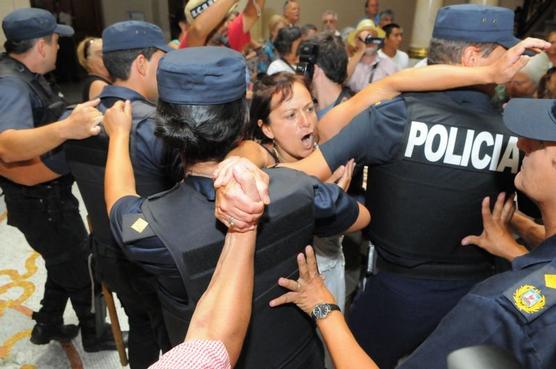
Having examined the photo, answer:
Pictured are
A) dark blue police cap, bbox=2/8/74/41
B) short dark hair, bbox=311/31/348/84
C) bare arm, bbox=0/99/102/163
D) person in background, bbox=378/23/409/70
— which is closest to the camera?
bare arm, bbox=0/99/102/163

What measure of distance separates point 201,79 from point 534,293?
812 mm

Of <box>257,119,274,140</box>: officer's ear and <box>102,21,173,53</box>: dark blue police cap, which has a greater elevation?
<box>102,21,173,53</box>: dark blue police cap

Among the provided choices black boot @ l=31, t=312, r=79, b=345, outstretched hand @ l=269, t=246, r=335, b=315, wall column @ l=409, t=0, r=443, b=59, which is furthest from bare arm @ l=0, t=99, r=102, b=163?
wall column @ l=409, t=0, r=443, b=59

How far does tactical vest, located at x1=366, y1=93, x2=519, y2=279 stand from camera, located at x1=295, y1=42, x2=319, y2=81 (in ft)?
3.53

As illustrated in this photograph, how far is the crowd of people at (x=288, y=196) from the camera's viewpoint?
2.80 feet

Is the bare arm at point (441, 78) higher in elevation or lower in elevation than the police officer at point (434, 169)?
higher

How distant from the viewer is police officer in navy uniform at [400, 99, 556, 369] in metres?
0.79

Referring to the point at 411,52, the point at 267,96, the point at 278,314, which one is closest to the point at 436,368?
the point at 278,314

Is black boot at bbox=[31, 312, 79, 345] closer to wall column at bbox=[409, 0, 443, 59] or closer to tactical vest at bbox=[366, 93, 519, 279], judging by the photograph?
tactical vest at bbox=[366, 93, 519, 279]

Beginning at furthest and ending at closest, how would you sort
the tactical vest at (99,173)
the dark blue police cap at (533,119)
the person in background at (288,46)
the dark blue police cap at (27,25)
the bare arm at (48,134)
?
the person in background at (288,46)
the dark blue police cap at (27,25)
the tactical vest at (99,173)
the bare arm at (48,134)
the dark blue police cap at (533,119)

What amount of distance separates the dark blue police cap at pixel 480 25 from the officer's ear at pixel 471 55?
0.03m

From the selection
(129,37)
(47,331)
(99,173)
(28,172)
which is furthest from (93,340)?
(129,37)

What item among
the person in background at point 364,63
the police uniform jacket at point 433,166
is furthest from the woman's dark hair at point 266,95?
the person in background at point 364,63

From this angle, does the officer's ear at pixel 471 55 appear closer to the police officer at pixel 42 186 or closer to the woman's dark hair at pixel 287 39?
the police officer at pixel 42 186
